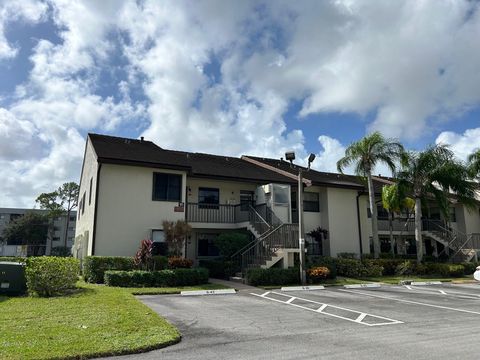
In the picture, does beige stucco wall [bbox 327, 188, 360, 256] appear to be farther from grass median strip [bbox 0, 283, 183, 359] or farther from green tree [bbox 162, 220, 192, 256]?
grass median strip [bbox 0, 283, 183, 359]

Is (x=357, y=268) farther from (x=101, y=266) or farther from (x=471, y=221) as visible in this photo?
(x=471, y=221)

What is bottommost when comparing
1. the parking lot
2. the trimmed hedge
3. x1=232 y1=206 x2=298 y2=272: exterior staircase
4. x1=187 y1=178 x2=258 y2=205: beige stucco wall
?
the parking lot

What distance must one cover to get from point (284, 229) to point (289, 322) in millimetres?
9634

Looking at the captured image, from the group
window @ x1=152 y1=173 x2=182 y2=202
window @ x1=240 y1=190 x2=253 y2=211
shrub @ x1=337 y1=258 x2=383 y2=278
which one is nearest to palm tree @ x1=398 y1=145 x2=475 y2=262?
shrub @ x1=337 y1=258 x2=383 y2=278

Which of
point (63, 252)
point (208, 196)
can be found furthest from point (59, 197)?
point (208, 196)

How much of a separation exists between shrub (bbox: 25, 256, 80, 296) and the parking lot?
9.07 ft

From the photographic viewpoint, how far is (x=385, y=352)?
6.21 meters

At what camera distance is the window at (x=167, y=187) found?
19.5 m

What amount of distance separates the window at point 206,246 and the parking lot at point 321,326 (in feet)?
29.0

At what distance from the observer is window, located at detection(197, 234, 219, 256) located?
22203mm

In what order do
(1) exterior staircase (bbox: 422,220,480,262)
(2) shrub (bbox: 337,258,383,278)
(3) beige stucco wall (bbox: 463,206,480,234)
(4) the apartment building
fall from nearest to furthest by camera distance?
1. (4) the apartment building
2. (2) shrub (bbox: 337,258,383,278)
3. (1) exterior staircase (bbox: 422,220,480,262)
4. (3) beige stucco wall (bbox: 463,206,480,234)

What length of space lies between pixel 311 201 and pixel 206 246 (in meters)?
7.64

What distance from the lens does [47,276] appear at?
1197cm

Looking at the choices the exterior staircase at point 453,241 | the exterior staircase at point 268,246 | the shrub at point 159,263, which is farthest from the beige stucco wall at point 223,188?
the exterior staircase at point 453,241
